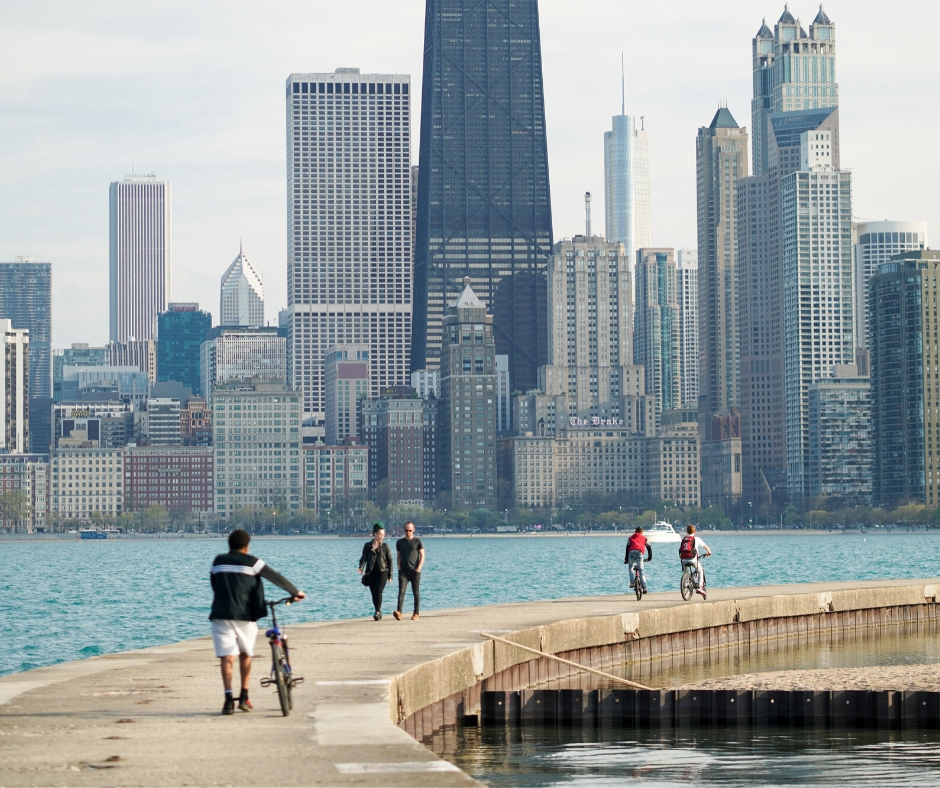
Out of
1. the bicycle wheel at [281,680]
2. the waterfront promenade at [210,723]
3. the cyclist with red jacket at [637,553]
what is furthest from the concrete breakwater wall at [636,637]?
the bicycle wheel at [281,680]

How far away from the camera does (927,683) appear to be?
33.1m

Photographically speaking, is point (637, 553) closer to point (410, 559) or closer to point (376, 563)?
point (410, 559)

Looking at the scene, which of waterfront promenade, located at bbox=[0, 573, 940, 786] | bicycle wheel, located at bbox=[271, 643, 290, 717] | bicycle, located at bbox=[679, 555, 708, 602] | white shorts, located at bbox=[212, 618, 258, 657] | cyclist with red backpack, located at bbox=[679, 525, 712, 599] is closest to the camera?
waterfront promenade, located at bbox=[0, 573, 940, 786]

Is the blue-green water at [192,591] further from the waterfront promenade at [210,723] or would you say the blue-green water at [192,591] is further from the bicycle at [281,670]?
the bicycle at [281,670]

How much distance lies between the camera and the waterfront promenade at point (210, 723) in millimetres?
18094

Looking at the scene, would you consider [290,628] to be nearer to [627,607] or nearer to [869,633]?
[627,607]

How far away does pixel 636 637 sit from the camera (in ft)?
127

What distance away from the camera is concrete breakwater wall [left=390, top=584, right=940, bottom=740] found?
1114 inches

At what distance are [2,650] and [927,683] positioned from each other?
35.2 meters

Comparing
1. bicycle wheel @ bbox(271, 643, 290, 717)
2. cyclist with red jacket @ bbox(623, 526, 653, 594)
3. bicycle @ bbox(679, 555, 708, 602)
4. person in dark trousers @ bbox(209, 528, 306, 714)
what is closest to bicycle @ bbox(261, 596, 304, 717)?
bicycle wheel @ bbox(271, 643, 290, 717)

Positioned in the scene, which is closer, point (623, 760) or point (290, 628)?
point (623, 760)

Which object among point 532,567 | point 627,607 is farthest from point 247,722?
point 532,567

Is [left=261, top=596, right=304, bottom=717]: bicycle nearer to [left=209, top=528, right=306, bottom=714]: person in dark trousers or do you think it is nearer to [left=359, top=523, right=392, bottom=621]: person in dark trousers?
[left=209, top=528, right=306, bottom=714]: person in dark trousers

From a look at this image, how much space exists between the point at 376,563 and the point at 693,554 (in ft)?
35.0
